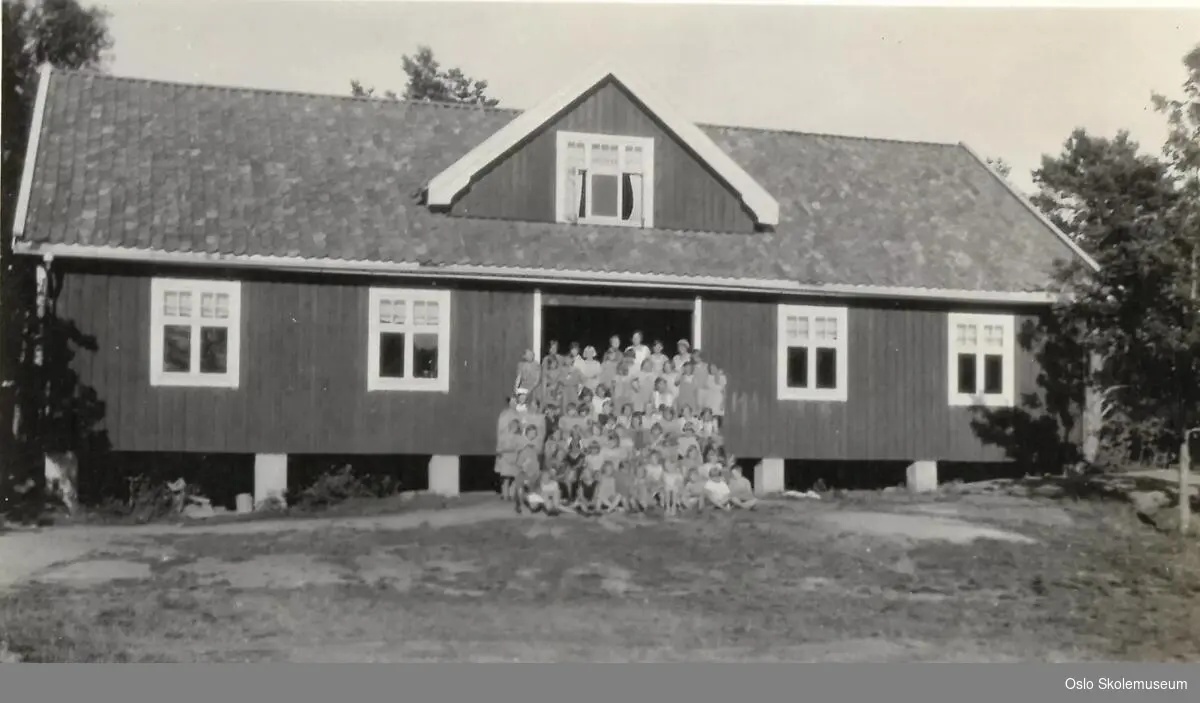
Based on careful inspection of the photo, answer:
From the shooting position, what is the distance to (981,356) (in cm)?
1605

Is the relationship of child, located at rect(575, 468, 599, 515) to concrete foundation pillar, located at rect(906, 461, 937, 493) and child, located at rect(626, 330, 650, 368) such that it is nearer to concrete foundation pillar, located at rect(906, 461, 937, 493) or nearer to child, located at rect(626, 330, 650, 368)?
child, located at rect(626, 330, 650, 368)

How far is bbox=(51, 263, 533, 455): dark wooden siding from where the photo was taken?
530 inches

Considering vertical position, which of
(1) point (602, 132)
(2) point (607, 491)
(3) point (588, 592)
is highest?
(1) point (602, 132)

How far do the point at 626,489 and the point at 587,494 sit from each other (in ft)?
1.47

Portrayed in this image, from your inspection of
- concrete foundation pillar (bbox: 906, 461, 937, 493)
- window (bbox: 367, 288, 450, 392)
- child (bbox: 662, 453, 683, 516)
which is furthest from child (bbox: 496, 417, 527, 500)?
concrete foundation pillar (bbox: 906, 461, 937, 493)

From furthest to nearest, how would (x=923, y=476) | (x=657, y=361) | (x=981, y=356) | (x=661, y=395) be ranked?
(x=981, y=356)
(x=923, y=476)
(x=657, y=361)
(x=661, y=395)

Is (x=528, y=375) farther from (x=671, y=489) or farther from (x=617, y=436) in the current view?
(x=671, y=489)

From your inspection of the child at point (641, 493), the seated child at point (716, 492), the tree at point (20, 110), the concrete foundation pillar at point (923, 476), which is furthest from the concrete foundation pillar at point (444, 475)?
the concrete foundation pillar at point (923, 476)

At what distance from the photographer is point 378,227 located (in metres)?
14.5

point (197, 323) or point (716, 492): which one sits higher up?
point (197, 323)

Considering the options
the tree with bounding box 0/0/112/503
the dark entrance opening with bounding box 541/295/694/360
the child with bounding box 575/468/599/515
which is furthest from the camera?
the dark entrance opening with bounding box 541/295/694/360

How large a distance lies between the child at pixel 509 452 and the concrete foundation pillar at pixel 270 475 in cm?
253

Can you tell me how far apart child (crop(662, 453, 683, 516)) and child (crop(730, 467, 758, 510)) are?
746mm

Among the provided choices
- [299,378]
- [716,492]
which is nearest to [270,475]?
[299,378]
